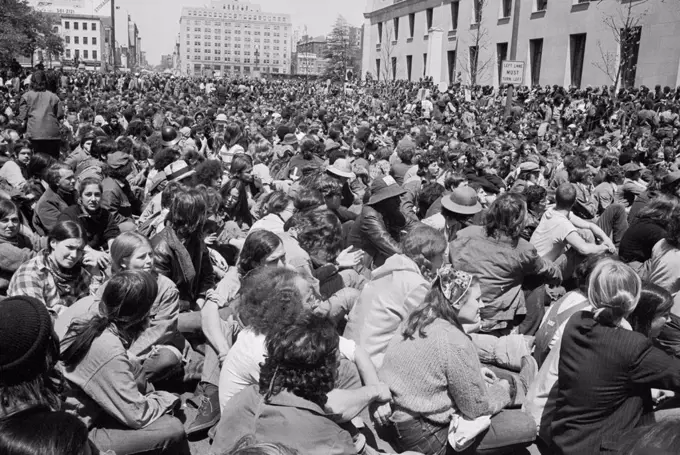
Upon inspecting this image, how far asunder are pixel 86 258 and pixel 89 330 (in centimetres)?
154

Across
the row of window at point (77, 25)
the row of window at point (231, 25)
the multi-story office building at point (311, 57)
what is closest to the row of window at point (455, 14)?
the multi-story office building at point (311, 57)

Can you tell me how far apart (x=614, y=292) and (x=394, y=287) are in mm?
1350

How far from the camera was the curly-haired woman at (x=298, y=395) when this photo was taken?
8.54 feet

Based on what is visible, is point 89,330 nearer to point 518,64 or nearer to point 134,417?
point 134,417

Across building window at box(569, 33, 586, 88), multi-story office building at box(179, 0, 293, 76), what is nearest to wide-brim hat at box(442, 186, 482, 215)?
building window at box(569, 33, 586, 88)

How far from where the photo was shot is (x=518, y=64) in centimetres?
1997

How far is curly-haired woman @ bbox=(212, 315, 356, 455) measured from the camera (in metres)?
2.60

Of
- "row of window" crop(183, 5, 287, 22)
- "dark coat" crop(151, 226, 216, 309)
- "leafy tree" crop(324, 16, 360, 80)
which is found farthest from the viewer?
"row of window" crop(183, 5, 287, 22)

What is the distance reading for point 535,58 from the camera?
3784 centimetres

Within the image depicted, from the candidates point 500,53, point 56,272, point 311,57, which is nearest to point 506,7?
point 500,53

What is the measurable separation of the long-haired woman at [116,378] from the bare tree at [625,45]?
28.9m

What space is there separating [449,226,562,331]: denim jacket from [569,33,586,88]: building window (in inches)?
1259

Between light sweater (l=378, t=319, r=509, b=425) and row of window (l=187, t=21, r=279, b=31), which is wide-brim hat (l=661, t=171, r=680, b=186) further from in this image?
row of window (l=187, t=21, r=279, b=31)

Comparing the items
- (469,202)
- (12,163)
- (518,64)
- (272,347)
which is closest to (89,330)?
(272,347)
